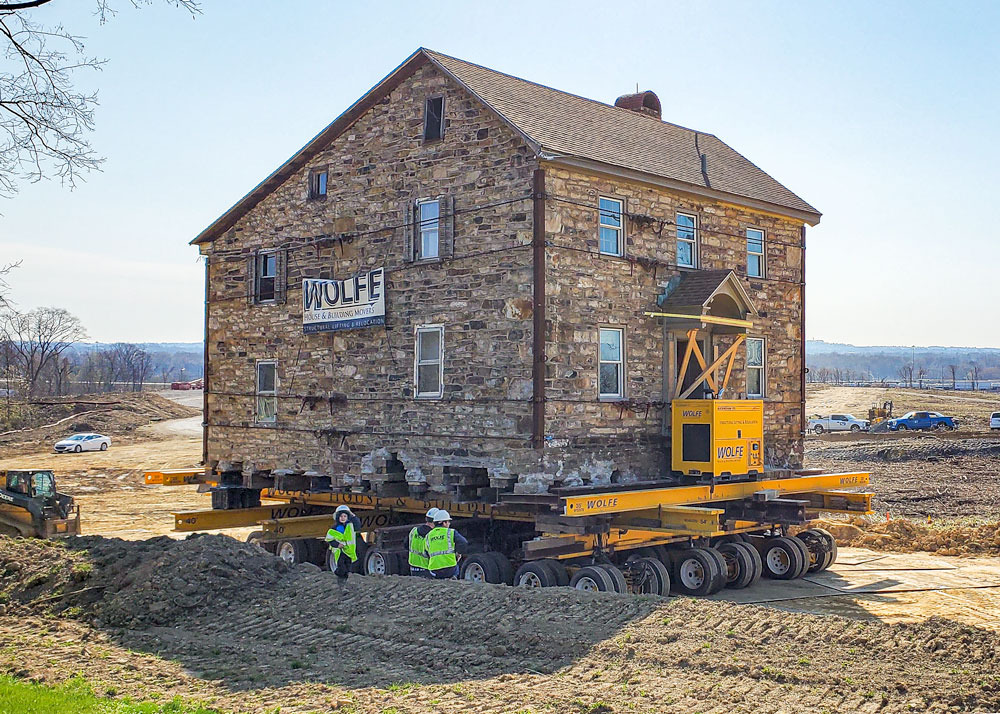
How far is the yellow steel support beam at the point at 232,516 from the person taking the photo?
68.8 ft

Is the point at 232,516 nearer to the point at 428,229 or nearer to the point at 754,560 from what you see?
the point at 428,229

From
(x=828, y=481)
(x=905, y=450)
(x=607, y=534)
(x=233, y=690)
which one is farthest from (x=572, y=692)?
(x=905, y=450)

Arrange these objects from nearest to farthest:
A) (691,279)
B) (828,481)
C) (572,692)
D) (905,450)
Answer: (572,692)
(691,279)
(828,481)
(905,450)

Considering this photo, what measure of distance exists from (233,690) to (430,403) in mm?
9000

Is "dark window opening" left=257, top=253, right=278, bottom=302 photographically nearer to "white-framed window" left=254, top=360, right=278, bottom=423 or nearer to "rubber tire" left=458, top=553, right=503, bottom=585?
"white-framed window" left=254, top=360, right=278, bottom=423

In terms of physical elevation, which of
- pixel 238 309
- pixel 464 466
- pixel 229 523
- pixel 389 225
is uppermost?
pixel 389 225

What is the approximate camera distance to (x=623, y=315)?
1819 cm

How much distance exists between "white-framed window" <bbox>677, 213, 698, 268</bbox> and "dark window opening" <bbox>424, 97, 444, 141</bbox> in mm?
4833

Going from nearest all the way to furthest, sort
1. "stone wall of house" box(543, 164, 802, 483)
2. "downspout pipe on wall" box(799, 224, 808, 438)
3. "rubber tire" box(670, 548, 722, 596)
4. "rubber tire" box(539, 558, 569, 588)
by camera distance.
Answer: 1. "rubber tire" box(539, 558, 569, 588)
2. "stone wall of house" box(543, 164, 802, 483)
3. "rubber tire" box(670, 548, 722, 596)
4. "downspout pipe on wall" box(799, 224, 808, 438)

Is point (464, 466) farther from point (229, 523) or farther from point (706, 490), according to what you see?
point (229, 523)

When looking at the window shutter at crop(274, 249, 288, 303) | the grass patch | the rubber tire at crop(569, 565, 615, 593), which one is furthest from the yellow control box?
the grass patch

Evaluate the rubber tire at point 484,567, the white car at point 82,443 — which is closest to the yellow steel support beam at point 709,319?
the rubber tire at point 484,567

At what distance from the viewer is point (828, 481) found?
20.4m

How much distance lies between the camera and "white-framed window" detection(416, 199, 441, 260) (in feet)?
61.9
